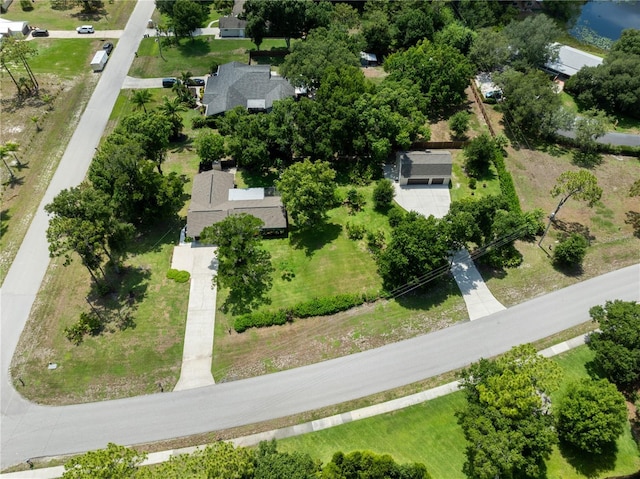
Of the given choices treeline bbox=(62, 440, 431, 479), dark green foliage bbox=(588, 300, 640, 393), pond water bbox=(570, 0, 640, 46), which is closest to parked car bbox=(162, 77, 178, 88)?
treeline bbox=(62, 440, 431, 479)

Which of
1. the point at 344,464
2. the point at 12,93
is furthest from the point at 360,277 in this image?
the point at 12,93

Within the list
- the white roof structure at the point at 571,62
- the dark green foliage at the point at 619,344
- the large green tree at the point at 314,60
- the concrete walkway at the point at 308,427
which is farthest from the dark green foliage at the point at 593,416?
the white roof structure at the point at 571,62

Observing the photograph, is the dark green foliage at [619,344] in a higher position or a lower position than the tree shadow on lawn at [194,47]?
lower

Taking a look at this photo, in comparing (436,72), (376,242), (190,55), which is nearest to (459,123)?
(436,72)

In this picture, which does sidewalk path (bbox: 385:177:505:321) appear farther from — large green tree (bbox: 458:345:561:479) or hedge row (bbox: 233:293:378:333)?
large green tree (bbox: 458:345:561:479)

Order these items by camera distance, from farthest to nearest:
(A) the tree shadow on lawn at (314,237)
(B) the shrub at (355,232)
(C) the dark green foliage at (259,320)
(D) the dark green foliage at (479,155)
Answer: (D) the dark green foliage at (479,155)
(B) the shrub at (355,232)
(A) the tree shadow on lawn at (314,237)
(C) the dark green foliage at (259,320)

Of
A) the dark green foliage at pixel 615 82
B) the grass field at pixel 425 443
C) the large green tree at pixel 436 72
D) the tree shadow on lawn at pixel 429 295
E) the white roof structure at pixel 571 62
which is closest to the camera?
the grass field at pixel 425 443

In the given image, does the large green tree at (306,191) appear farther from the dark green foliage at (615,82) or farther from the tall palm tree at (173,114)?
the dark green foliage at (615,82)
